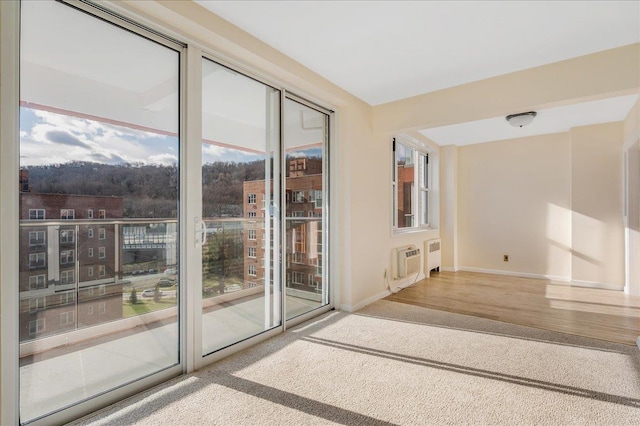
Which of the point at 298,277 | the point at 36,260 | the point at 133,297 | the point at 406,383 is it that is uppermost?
the point at 36,260

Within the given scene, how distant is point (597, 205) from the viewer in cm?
481

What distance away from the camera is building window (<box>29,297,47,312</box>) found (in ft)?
5.43

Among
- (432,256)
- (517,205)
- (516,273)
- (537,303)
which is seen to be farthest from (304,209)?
(516,273)

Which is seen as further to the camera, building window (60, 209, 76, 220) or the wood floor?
the wood floor

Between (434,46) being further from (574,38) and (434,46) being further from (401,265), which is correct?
(401,265)

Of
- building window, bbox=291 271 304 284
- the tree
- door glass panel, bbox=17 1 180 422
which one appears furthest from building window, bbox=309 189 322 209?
the tree

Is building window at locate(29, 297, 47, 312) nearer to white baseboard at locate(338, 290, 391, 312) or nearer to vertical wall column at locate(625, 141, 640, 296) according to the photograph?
white baseboard at locate(338, 290, 391, 312)

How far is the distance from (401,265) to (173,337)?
10.6 feet

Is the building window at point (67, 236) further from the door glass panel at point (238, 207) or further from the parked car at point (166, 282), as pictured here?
the door glass panel at point (238, 207)

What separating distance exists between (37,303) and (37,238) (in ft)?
1.11

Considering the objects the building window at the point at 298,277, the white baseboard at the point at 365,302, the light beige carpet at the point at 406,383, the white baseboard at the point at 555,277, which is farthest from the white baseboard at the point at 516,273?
the building window at the point at 298,277

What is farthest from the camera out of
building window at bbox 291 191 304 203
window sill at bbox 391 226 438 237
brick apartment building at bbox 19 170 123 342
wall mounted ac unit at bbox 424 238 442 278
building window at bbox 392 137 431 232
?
wall mounted ac unit at bbox 424 238 442 278

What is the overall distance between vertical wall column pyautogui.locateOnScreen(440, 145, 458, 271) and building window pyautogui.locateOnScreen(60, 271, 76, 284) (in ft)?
19.4

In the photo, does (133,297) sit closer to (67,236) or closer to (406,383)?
(67,236)
